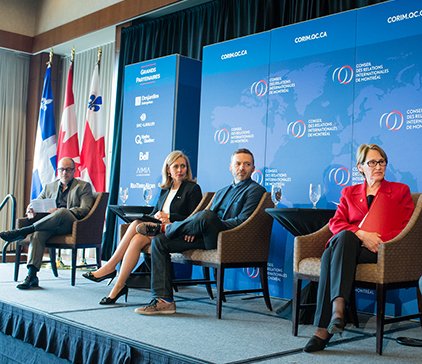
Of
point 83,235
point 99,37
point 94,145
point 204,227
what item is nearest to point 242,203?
point 204,227

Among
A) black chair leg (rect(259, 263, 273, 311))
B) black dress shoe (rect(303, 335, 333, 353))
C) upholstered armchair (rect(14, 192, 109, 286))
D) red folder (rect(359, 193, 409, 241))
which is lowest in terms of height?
black dress shoe (rect(303, 335, 333, 353))

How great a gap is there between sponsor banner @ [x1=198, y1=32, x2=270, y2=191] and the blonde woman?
0.64 metres

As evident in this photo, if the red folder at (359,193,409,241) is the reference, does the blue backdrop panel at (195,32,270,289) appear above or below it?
above

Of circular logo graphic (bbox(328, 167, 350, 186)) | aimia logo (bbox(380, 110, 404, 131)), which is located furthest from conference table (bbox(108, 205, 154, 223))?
aimia logo (bbox(380, 110, 404, 131))

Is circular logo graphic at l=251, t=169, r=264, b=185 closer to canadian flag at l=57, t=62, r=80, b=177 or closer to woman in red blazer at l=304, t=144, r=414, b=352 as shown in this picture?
woman in red blazer at l=304, t=144, r=414, b=352

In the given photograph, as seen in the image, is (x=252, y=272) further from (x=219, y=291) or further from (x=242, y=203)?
(x=219, y=291)

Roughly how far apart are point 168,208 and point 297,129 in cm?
117

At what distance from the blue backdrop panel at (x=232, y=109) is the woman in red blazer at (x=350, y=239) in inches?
60.7

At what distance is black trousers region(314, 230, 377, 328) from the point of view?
3.02 meters

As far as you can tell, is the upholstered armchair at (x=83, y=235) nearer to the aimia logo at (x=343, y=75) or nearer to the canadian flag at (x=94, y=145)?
the canadian flag at (x=94, y=145)

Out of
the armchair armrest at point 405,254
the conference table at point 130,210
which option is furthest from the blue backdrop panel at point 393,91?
the conference table at point 130,210

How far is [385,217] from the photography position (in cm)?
329

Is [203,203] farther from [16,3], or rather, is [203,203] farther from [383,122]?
[16,3]

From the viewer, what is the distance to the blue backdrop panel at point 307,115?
4.35m
